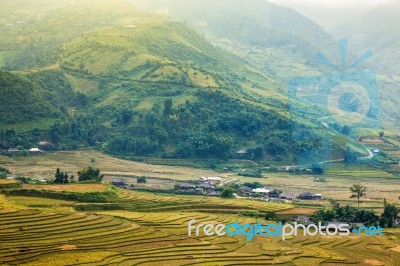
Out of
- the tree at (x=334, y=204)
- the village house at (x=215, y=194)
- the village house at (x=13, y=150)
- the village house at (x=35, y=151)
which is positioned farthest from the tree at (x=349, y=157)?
the village house at (x=13, y=150)

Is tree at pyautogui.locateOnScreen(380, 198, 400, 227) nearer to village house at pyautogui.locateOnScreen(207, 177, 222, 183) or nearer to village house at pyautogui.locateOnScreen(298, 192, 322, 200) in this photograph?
village house at pyautogui.locateOnScreen(298, 192, 322, 200)

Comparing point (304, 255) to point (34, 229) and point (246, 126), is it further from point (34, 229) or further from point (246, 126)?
point (246, 126)

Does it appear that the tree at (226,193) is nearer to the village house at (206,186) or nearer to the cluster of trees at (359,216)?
the village house at (206,186)

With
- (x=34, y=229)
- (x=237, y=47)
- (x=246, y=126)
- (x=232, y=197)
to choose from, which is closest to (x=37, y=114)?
(x=246, y=126)

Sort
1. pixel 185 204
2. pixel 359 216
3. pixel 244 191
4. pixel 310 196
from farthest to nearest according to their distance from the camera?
pixel 244 191, pixel 310 196, pixel 185 204, pixel 359 216

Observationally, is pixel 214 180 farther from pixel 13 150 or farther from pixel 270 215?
pixel 13 150

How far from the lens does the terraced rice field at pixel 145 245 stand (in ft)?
116

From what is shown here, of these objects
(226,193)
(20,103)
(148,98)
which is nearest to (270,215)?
(226,193)

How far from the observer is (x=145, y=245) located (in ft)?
128

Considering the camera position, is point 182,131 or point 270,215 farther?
point 182,131

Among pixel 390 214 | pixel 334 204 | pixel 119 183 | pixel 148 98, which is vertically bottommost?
pixel 390 214

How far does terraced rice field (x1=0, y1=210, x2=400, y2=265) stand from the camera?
116 ft

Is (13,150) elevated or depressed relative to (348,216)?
elevated

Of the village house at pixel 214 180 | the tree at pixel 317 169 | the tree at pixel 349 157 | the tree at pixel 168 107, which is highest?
the tree at pixel 168 107
